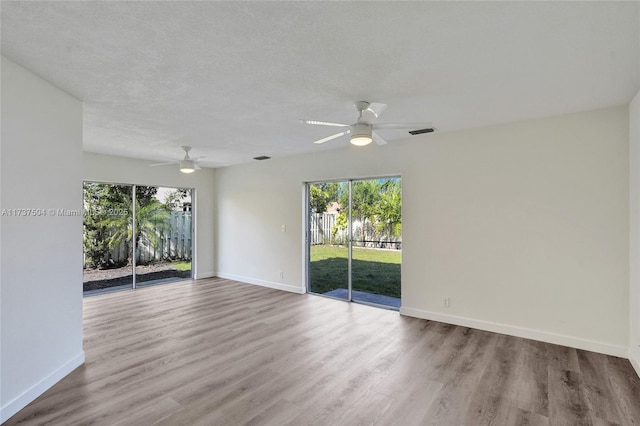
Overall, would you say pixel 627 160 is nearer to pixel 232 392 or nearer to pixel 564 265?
pixel 564 265

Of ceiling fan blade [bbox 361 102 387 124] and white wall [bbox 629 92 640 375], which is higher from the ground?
ceiling fan blade [bbox 361 102 387 124]

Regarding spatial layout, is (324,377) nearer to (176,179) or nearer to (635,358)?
(635,358)

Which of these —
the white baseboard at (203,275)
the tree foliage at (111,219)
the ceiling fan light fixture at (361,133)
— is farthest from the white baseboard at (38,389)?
the white baseboard at (203,275)

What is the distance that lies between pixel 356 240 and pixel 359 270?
0.51m

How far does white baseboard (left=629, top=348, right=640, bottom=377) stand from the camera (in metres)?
2.81

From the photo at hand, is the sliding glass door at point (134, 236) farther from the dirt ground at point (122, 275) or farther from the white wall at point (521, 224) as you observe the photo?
the white wall at point (521, 224)

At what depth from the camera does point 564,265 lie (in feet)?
11.2

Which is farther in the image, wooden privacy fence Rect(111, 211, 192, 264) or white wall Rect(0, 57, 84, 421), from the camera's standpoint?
wooden privacy fence Rect(111, 211, 192, 264)

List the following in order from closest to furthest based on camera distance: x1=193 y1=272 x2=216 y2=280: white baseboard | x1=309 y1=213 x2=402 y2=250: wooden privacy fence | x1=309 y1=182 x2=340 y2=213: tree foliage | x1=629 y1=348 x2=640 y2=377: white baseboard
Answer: x1=629 y1=348 x2=640 y2=377: white baseboard, x1=309 y1=213 x2=402 y2=250: wooden privacy fence, x1=309 y1=182 x2=340 y2=213: tree foliage, x1=193 y1=272 x2=216 y2=280: white baseboard

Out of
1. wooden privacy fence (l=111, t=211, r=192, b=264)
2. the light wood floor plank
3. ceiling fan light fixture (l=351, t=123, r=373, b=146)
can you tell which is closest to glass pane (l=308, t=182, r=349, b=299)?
the light wood floor plank

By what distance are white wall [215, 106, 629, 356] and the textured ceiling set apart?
1.33ft

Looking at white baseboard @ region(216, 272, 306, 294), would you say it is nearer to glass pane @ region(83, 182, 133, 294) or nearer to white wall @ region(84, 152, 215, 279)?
white wall @ region(84, 152, 215, 279)

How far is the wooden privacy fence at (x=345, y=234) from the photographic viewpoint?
4.91 meters

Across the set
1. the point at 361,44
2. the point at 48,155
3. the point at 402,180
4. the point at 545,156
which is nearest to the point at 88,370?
the point at 48,155
